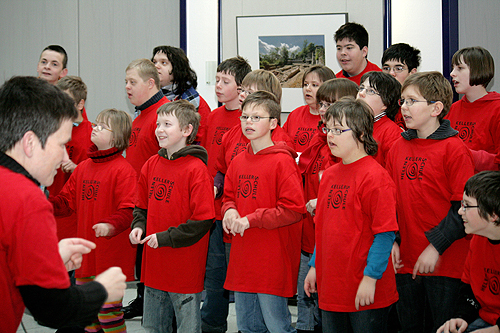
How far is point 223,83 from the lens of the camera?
11.9ft

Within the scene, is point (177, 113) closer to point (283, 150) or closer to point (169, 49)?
point (283, 150)

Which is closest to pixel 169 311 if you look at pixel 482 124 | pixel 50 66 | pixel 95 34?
pixel 482 124

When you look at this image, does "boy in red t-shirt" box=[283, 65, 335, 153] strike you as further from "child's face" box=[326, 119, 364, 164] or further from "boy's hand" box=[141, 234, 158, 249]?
"boy's hand" box=[141, 234, 158, 249]

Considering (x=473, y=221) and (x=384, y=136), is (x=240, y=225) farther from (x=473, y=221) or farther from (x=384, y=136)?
(x=473, y=221)

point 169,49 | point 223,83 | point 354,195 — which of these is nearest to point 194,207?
point 354,195

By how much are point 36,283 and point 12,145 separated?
417 millimetres

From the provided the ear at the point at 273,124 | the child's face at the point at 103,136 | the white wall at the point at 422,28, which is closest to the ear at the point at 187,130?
the ear at the point at 273,124

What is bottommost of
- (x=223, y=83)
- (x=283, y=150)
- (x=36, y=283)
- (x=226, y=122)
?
(x=36, y=283)

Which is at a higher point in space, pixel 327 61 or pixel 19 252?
pixel 327 61

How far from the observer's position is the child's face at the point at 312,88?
327 cm

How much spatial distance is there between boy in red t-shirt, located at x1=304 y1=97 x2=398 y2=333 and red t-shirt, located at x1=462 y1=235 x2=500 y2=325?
374 millimetres

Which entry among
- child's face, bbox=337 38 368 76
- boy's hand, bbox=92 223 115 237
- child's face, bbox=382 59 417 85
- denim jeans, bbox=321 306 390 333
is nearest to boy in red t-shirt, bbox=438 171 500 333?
denim jeans, bbox=321 306 390 333

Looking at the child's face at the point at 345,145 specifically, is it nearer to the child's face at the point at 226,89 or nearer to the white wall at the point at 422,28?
the child's face at the point at 226,89

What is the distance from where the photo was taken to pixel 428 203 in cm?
240
